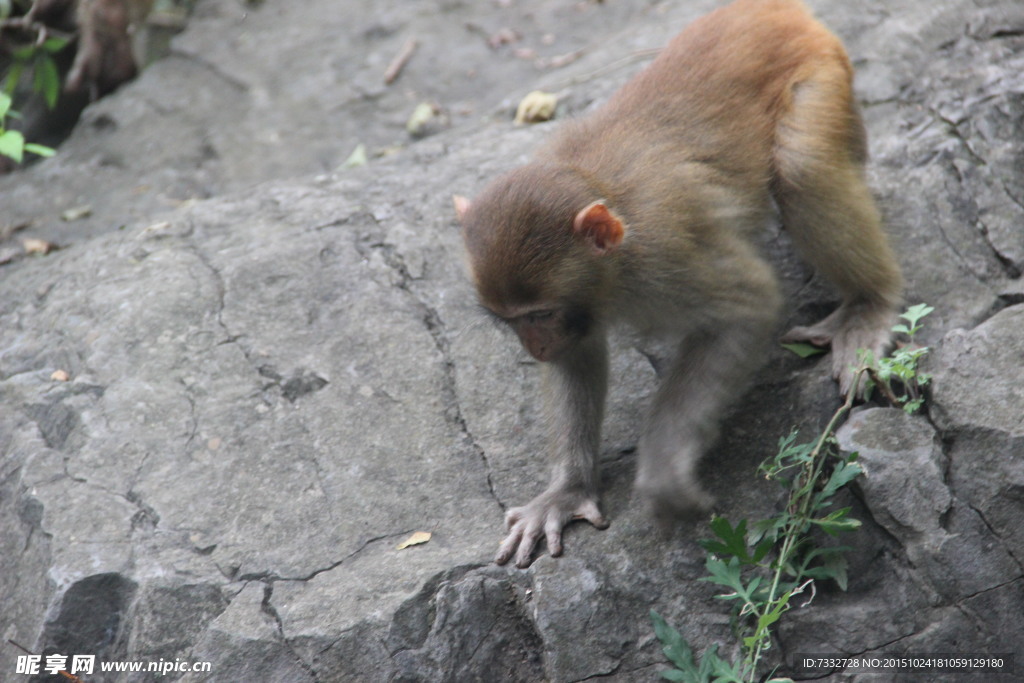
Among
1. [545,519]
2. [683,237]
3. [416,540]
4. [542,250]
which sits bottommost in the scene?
[416,540]

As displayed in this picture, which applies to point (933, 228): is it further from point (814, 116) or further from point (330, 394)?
point (330, 394)

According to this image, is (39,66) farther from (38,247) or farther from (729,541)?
(729,541)

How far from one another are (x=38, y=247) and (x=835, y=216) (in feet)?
16.7

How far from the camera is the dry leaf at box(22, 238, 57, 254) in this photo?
6398mm

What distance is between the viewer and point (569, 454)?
4277 millimetres

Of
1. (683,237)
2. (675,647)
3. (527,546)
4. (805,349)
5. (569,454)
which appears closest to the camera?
(675,647)

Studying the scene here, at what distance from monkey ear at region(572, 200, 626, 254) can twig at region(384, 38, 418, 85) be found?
16.9 feet

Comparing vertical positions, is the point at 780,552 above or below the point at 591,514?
above

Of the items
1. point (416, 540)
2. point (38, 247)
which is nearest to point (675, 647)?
point (416, 540)

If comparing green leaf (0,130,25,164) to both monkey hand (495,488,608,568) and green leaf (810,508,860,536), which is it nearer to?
monkey hand (495,488,608,568)

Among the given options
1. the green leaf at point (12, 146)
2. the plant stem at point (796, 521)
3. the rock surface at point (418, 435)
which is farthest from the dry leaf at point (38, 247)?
the plant stem at point (796, 521)

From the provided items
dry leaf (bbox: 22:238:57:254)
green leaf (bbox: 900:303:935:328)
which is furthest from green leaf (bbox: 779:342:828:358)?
dry leaf (bbox: 22:238:57:254)

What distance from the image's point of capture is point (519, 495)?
4328mm

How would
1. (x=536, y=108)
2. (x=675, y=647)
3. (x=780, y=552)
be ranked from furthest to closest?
(x=536, y=108) → (x=780, y=552) → (x=675, y=647)
